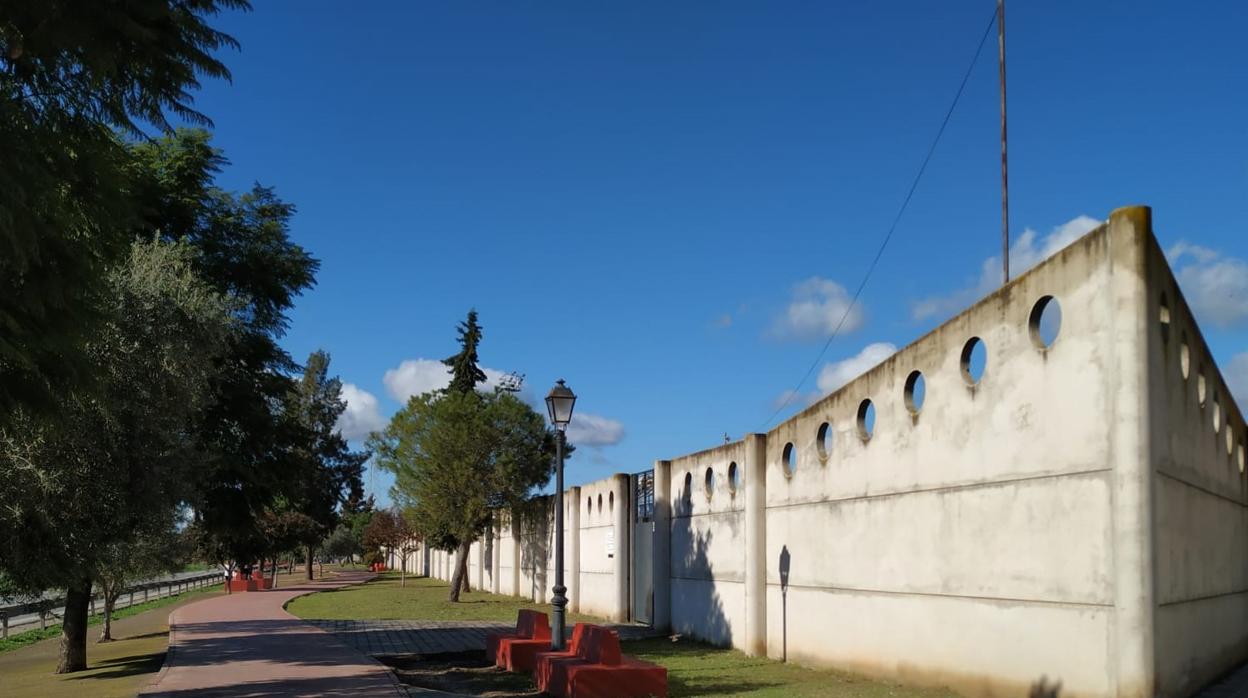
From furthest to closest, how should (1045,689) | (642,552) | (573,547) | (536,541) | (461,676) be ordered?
(536,541) → (573,547) → (642,552) → (461,676) → (1045,689)

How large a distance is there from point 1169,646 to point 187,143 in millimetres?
22793

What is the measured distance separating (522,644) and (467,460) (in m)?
20.9

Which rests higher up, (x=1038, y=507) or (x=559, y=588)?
(x=1038, y=507)

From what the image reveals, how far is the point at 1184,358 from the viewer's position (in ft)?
37.9

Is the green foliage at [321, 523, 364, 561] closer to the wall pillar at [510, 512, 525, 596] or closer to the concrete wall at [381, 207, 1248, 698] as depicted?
the wall pillar at [510, 512, 525, 596]

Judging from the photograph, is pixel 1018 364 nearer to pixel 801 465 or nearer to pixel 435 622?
pixel 801 465

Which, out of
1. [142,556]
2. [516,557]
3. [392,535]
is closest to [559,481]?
[142,556]

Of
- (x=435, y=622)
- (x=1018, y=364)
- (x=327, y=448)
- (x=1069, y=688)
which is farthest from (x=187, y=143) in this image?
(x=327, y=448)

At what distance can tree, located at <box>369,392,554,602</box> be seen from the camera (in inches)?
1457

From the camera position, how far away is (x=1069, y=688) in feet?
34.7

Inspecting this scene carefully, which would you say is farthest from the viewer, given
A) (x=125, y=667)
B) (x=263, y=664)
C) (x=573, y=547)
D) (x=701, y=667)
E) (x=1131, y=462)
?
(x=573, y=547)

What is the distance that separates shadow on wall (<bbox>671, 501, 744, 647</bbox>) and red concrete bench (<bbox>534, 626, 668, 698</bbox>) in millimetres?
6034

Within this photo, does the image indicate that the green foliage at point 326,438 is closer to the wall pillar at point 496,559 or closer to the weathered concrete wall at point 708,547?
the wall pillar at point 496,559

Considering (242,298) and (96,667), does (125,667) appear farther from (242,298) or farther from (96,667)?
(242,298)
